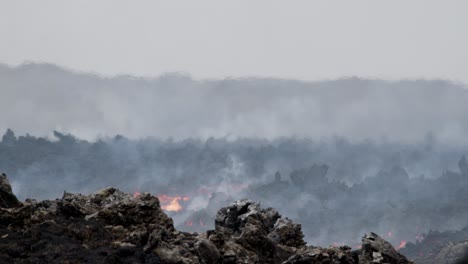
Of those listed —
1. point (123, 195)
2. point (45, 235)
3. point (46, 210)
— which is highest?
point (123, 195)

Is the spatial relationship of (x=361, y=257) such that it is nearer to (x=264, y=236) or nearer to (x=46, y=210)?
(x=264, y=236)

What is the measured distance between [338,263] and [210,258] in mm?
15078

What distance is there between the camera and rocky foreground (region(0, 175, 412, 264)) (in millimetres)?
47156

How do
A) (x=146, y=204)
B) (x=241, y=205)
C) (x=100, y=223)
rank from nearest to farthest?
(x=100, y=223)
(x=146, y=204)
(x=241, y=205)

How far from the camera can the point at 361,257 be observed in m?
56.6

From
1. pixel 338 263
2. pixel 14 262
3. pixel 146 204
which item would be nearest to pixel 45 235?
pixel 14 262

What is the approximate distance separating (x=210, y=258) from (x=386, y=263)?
20609mm

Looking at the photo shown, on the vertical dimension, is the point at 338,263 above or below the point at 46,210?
below

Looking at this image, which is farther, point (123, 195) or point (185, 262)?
point (123, 195)

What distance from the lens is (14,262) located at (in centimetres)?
4388

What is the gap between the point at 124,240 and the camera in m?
51.1

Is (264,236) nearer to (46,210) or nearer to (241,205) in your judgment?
(241,205)

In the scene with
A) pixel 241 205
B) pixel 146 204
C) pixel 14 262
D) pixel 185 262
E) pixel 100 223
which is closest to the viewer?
pixel 14 262

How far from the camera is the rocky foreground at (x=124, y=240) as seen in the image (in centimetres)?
4716
